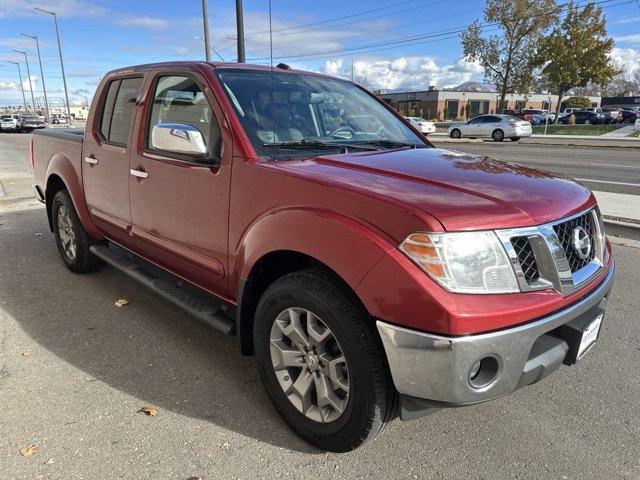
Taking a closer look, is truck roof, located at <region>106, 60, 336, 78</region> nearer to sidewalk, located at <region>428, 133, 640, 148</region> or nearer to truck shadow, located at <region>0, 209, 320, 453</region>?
truck shadow, located at <region>0, 209, 320, 453</region>

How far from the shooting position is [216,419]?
2768mm

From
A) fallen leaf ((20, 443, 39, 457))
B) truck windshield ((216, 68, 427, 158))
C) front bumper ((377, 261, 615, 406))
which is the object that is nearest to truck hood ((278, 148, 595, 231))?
truck windshield ((216, 68, 427, 158))

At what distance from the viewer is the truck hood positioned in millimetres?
2062

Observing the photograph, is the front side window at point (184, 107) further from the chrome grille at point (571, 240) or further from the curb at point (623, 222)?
the curb at point (623, 222)

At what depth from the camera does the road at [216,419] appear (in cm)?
241

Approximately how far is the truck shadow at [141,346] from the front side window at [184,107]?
1.39m

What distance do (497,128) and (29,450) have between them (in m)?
29.3

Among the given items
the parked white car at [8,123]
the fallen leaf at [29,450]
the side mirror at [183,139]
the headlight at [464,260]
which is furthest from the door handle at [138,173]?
the parked white car at [8,123]

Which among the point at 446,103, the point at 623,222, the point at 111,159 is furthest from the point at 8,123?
the point at 446,103

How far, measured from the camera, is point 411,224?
78.5 inches

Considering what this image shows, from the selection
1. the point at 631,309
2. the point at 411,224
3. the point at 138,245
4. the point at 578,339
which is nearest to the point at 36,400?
the point at 138,245

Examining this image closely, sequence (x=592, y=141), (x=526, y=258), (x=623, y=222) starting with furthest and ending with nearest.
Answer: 1. (x=592, y=141)
2. (x=623, y=222)
3. (x=526, y=258)

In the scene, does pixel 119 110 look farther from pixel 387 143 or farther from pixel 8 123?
pixel 8 123

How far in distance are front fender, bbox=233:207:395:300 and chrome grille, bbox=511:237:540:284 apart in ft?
1.70
